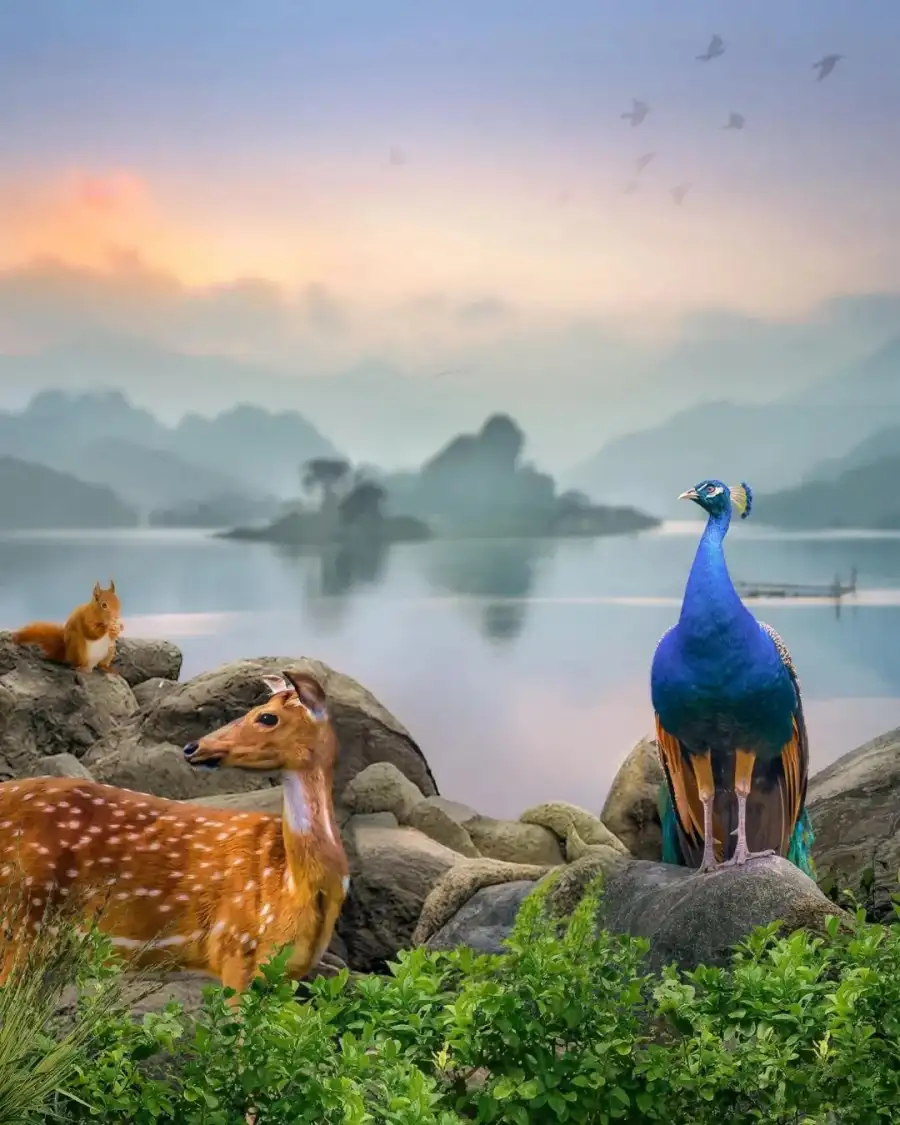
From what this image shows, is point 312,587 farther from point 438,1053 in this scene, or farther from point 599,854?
point 438,1053

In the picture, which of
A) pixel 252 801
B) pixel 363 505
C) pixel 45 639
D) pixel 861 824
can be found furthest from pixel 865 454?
pixel 45 639

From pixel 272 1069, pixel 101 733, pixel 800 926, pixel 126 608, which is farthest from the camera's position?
pixel 126 608

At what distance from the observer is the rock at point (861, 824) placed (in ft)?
12.6

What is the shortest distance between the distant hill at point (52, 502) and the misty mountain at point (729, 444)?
174 cm

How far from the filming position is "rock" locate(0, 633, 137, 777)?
4.40 metres

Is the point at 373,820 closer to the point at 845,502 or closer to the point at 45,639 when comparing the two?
the point at 45,639

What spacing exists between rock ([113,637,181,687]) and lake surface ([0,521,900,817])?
9 centimetres

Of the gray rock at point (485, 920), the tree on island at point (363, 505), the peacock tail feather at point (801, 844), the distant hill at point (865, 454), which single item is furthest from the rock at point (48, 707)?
the distant hill at point (865, 454)

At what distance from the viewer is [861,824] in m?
4.05

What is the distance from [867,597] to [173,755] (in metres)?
2.55

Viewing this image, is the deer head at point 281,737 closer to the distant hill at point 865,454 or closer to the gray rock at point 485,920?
the gray rock at point 485,920

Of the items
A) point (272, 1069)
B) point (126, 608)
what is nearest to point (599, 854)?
point (272, 1069)

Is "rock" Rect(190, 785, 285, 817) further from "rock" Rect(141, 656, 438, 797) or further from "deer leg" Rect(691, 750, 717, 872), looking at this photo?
"deer leg" Rect(691, 750, 717, 872)

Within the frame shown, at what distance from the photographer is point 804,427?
16.6 feet
